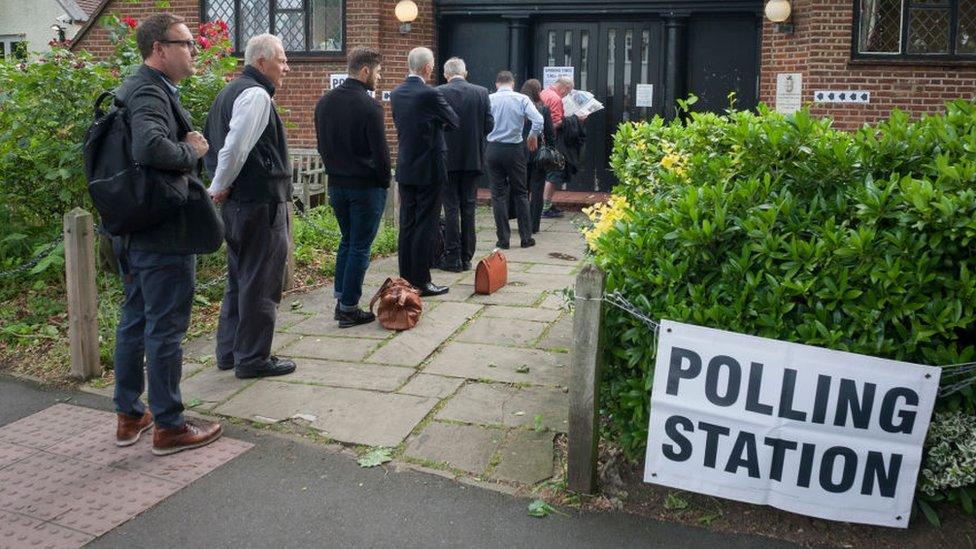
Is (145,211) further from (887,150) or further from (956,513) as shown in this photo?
(956,513)

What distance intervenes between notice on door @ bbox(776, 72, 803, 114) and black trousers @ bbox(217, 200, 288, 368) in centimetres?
829

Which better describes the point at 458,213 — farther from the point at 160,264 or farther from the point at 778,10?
the point at 778,10

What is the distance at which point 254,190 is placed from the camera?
5355 mm

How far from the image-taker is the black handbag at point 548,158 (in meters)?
10.6

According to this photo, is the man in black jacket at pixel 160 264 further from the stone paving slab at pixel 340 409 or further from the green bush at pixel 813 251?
the green bush at pixel 813 251

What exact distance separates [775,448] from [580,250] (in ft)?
21.5

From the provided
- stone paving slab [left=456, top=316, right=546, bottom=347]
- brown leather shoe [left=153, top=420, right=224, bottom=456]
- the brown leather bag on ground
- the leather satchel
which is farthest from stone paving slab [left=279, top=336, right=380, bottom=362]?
the leather satchel

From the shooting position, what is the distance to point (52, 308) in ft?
23.0

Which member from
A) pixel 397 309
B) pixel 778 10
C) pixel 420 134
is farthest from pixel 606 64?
pixel 397 309

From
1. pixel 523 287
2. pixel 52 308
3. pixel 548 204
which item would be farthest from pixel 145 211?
pixel 548 204

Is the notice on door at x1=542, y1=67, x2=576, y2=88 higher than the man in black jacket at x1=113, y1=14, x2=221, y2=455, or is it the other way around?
the notice on door at x1=542, y1=67, x2=576, y2=88

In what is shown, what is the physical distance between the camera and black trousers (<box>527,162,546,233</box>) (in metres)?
10.8

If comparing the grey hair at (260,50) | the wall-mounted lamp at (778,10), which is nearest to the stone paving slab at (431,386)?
the grey hair at (260,50)

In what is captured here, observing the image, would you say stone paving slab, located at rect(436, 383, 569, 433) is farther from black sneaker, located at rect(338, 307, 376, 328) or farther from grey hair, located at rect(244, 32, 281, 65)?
grey hair, located at rect(244, 32, 281, 65)
